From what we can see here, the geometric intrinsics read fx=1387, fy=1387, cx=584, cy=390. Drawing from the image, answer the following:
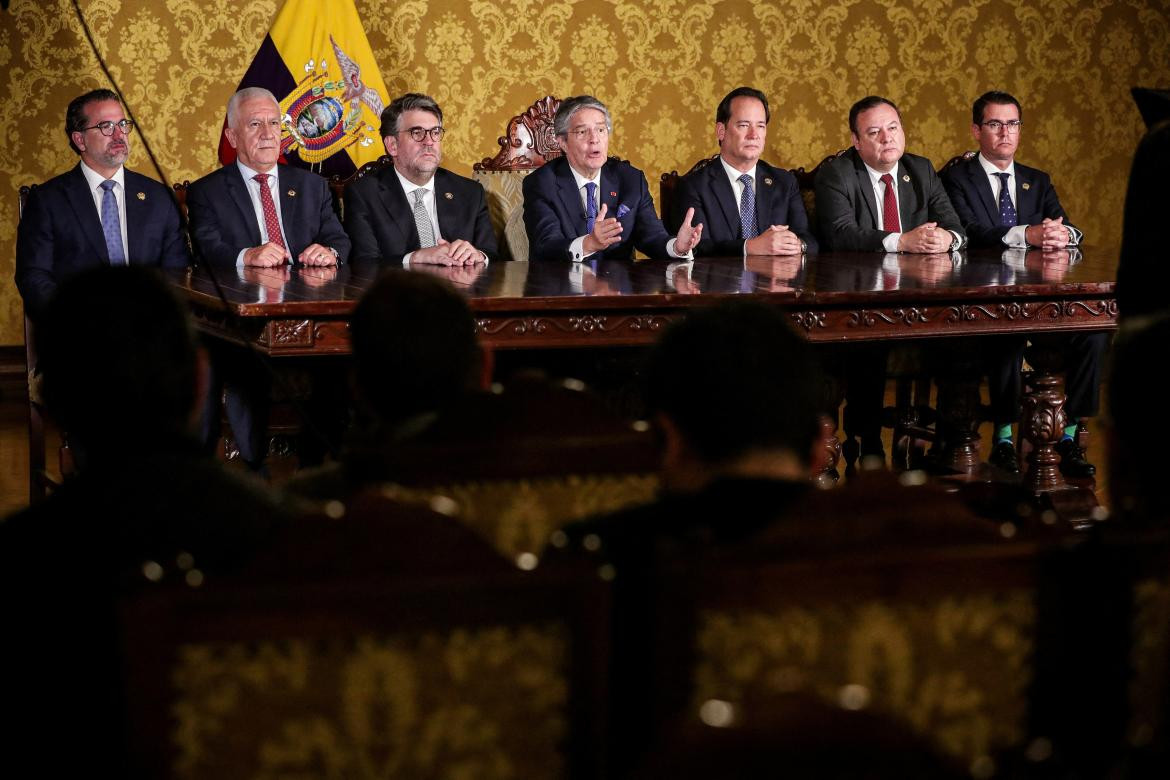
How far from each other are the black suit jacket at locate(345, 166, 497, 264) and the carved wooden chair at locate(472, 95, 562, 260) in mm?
295

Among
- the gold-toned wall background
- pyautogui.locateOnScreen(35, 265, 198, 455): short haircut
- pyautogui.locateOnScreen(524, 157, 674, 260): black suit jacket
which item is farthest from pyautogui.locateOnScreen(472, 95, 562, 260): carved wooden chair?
pyautogui.locateOnScreen(35, 265, 198, 455): short haircut

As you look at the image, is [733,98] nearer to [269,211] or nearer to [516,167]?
[516,167]

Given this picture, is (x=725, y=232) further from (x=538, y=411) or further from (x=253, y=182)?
(x=538, y=411)

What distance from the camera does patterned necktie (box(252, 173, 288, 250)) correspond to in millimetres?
4711

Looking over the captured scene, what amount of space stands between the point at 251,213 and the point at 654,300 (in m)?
1.78

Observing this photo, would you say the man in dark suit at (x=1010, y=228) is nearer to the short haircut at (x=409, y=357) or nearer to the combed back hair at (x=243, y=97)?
the combed back hair at (x=243, y=97)

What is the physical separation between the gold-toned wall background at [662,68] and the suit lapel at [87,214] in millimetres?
1837

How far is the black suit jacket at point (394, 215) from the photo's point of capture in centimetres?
481

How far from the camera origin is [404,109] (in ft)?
15.7

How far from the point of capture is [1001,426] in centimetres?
479

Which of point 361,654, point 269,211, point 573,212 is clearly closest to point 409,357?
point 361,654

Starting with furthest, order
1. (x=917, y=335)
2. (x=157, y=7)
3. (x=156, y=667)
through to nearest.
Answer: (x=157, y=7) → (x=917, y=335) → (x=156, y=667)

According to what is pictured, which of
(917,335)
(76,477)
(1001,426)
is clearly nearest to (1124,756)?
(76,477)

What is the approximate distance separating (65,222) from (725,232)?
7.55 ft
